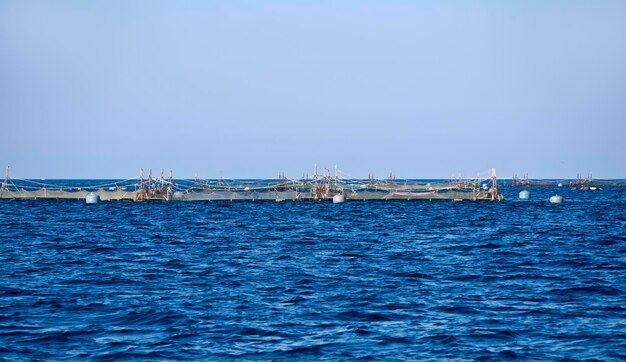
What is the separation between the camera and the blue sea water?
20531 millimetres

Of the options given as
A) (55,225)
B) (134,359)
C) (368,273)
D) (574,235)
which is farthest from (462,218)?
(134,359)

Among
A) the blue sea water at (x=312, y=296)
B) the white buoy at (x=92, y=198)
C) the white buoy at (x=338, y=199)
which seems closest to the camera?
the blue sea water at (x=312, y=296)

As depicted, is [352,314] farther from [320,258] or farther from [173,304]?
[320,258]

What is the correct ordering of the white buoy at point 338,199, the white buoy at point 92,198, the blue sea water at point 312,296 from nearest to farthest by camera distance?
the blue sea water at point 312,296 < the white buoy at point 92,198 < the white buoy at point 338,199

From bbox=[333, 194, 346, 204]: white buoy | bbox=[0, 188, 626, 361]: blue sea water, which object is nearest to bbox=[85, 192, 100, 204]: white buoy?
bbox=[333, 194, 346, 204]: white buoy

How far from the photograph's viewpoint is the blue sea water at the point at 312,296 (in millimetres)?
20531

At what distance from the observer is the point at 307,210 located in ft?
305

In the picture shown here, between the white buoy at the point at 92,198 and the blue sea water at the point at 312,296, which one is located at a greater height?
the white buoy at the point at 92,198

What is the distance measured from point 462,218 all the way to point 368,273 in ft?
147

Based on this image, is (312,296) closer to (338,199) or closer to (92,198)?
(338,199)

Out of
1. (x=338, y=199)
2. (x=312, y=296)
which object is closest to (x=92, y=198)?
(x=338, y=199)

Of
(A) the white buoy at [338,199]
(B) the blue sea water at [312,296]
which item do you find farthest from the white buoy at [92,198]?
(B) the blue sea water at [312,296]

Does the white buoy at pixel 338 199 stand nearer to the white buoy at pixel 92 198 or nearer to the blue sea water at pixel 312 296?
the white buoy at pixel 92 198

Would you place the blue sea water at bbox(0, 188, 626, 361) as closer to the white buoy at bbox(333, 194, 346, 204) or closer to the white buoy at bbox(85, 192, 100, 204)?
the white buoy at bbox(333, 194, 346, 204)
